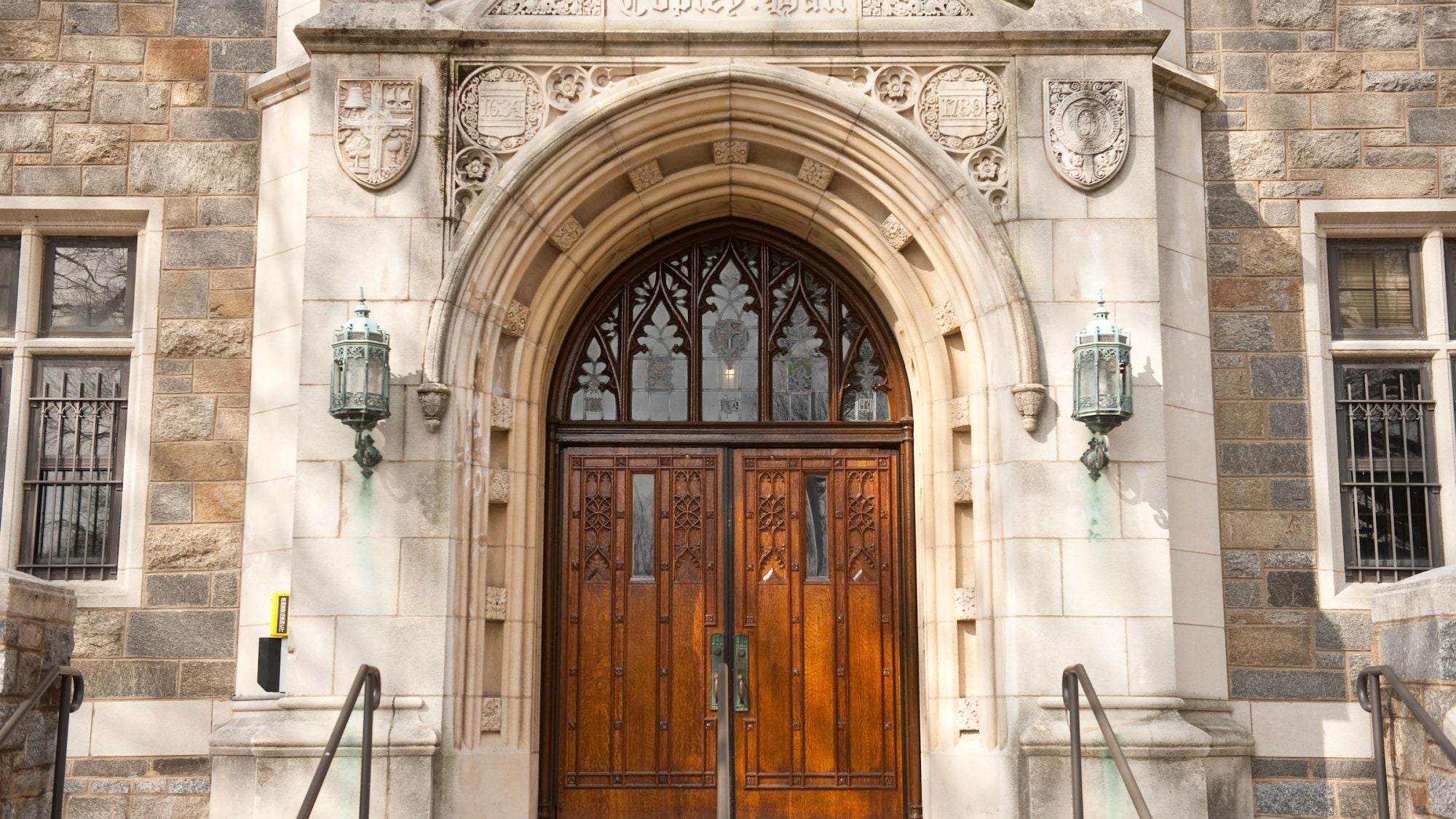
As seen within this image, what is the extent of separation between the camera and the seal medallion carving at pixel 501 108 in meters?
7.83

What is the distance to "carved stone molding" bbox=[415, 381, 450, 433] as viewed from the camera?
7.48m

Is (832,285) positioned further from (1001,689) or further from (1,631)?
(1,631)

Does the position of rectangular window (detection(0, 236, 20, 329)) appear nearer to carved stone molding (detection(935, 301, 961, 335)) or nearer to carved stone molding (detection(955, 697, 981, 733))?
carved stone molding (detection(935, 301, 961, 335))

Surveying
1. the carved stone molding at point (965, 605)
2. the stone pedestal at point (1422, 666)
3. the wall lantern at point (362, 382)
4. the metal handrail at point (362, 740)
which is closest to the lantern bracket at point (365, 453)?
the wall lantern at point (362, 382)

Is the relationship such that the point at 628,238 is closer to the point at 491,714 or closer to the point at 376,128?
the point at 376,128

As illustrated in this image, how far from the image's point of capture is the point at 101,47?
8859 millimetres

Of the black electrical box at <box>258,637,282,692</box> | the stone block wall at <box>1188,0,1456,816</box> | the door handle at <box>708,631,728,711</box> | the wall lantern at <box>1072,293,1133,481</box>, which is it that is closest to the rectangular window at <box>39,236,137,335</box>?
the black electrical box at <box>258,637,282,692</box>

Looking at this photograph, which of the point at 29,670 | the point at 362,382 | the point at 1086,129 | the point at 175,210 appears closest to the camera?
the point at 29,670

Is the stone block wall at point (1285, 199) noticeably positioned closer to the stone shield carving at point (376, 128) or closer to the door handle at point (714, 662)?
the door handle at point (714, 662)

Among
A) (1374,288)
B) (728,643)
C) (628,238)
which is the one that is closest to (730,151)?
(628,238)

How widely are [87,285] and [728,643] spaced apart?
14.6ft

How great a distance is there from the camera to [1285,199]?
868 cm

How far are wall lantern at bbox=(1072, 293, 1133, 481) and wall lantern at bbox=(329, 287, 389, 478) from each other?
3523mm

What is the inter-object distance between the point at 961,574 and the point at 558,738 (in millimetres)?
2428
